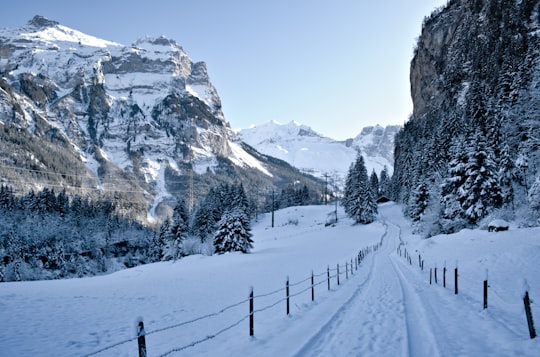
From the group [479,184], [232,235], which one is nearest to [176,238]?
[232,235]

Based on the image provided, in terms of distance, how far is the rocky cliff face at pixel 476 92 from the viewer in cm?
2597

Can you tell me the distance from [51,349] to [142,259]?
316 ft

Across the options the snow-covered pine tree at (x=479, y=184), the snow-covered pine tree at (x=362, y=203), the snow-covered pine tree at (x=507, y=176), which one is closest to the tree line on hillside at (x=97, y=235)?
the snow-covered pine tree at (x=362, y=203)

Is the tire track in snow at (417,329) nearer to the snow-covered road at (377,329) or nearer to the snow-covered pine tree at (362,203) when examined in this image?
the snow-covered road at (377,329)

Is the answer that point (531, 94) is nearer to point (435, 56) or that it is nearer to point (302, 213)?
point (302, 213)

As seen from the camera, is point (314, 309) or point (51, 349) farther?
point (314, 309)

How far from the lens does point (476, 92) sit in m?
56.6

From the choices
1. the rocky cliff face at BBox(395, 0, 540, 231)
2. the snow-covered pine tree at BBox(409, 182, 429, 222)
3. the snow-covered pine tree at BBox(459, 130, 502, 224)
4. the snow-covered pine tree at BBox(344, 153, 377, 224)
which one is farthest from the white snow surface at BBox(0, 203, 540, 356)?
the snow-covered pine tree at BBox(344, 153, 377, 224)

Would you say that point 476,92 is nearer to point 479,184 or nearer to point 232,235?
point 479,184

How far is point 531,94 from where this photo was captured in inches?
844

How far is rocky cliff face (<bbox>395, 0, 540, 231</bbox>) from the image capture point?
26.0 metres

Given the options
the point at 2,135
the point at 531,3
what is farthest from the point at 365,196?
the point at 2,135

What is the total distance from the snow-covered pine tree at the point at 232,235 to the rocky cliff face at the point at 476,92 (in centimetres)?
2639

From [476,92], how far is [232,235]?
4896cm
